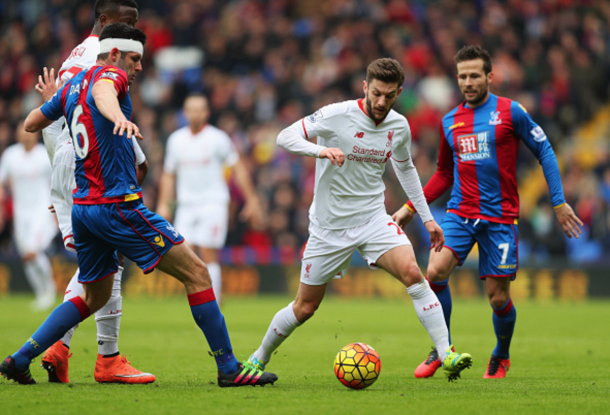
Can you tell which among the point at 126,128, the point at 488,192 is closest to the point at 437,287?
the point at 488,192

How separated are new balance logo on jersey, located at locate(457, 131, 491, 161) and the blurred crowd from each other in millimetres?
9180

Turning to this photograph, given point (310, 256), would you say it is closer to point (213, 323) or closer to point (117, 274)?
point (213, 323)

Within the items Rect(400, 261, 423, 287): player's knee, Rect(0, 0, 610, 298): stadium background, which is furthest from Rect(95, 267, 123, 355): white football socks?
Rect(0, 0, 610, 298): stadium background

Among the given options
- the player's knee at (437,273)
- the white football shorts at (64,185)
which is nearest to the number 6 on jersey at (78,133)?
the white football shorts at (64,185)

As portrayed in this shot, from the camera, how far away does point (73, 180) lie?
6.23 m

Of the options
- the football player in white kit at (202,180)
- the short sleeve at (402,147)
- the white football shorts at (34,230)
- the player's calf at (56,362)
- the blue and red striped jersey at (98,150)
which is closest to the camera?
the blue and red striped jersey at (98,150)

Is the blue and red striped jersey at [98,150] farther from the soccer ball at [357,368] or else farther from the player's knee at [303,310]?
the soccer ball at [357,368]

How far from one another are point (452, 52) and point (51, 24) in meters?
11.6

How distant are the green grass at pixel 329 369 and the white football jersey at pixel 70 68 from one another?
1.91m

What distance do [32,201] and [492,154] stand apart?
9.20 metres

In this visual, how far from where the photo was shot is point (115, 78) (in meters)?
5.55

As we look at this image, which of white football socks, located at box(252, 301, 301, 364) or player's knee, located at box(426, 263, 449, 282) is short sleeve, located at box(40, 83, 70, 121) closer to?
white football socks, located at box(252, 301, 301, 364)

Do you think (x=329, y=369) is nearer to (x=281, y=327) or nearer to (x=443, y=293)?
(x=281, y=327)

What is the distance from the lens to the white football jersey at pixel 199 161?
1137cm
